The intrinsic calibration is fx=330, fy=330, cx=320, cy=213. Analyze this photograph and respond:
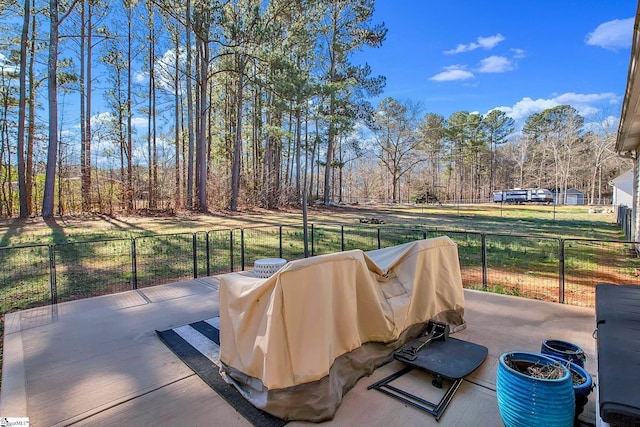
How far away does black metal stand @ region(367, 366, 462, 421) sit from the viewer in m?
1.97

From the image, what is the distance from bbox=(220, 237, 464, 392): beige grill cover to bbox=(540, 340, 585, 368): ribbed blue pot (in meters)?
0.87

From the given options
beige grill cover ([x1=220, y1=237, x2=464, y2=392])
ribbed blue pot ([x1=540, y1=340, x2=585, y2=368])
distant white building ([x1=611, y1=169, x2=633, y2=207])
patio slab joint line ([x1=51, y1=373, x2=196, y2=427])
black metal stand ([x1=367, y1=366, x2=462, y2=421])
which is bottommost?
patio slab joint line ([x1=51, y1=373, x2=196, y2=427])

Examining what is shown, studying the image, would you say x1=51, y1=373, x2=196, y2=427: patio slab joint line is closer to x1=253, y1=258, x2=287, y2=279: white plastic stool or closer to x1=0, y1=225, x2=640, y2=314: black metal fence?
x1=253, y1=258, x2=287, y2=279: white plastic stool

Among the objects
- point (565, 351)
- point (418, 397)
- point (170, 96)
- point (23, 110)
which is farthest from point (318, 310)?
point (170, 96)

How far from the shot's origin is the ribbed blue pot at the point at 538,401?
1.57 m

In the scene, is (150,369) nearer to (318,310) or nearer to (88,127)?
(318,310)

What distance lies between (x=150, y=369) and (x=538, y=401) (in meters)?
2.50

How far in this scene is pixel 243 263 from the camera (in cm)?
575

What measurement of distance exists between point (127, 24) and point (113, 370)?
16.8m

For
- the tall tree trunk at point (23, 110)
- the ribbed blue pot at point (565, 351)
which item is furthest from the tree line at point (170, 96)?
the ribbed blue pot at point (565, 351)

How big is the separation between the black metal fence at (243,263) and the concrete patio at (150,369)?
0.82 metres

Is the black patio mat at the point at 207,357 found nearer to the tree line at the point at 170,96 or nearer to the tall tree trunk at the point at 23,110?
the tree line at the point at 170,96

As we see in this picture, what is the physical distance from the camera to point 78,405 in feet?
6.70

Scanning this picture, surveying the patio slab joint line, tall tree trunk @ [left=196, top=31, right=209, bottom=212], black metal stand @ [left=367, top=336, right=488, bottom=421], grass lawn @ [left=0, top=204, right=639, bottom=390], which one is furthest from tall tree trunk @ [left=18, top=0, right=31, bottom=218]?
black metal stand @ [left=367, top=336, right=488, bottom=421]
